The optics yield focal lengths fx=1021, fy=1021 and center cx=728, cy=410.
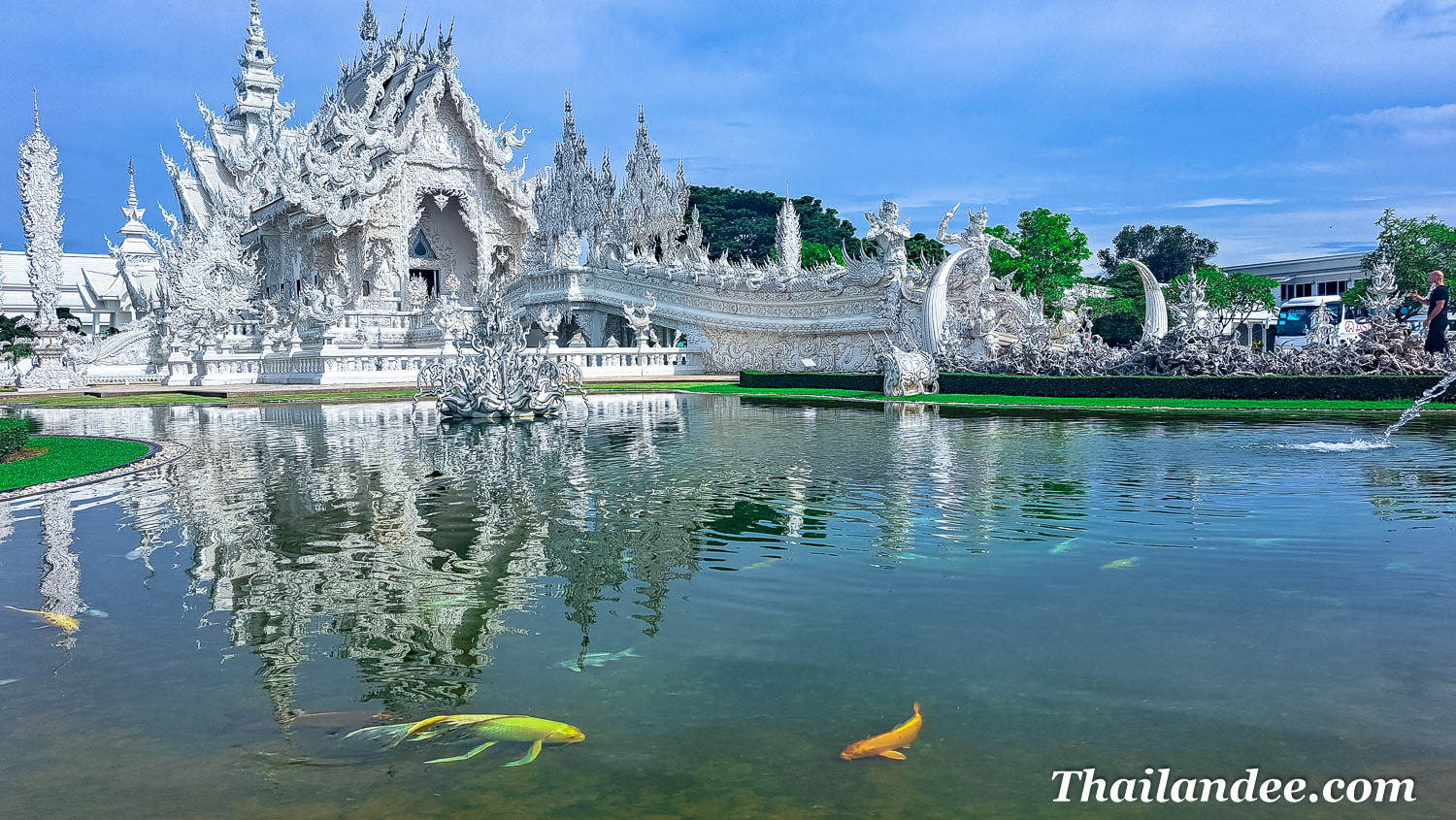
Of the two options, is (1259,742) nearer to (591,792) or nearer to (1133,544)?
(591,792)

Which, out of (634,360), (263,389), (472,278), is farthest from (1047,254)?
(263,389)

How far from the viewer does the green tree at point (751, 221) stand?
72.8m

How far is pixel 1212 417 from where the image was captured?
17.1 metres

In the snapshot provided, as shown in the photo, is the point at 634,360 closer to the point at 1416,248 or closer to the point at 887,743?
the point at 887,743

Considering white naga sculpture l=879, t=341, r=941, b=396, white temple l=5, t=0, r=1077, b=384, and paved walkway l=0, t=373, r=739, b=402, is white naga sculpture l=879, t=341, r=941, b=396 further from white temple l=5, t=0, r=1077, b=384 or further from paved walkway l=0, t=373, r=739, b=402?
paved walkway l=0, t=373, r=739, b=402

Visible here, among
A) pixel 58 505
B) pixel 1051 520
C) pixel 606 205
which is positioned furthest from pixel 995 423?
pixel 606 205

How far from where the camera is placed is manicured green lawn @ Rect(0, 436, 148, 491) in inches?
429

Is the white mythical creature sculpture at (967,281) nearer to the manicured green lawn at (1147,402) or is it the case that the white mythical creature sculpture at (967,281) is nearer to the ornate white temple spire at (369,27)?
the manicured green lawn at (1147,402)

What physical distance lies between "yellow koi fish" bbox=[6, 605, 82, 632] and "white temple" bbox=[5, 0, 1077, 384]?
919 inches

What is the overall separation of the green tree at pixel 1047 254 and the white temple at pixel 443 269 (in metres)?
9.03

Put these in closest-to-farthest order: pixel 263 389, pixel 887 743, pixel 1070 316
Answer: pixel 887 743 → pixel 263 389 → pixel 1070 316

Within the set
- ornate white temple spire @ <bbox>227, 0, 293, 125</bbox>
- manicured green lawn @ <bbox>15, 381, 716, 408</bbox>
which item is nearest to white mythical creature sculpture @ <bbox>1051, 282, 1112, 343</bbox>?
manicured green lawn @ <bbox>15, 381, 716, 408</bbox>

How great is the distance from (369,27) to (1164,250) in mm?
53731

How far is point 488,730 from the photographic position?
3877 mm
